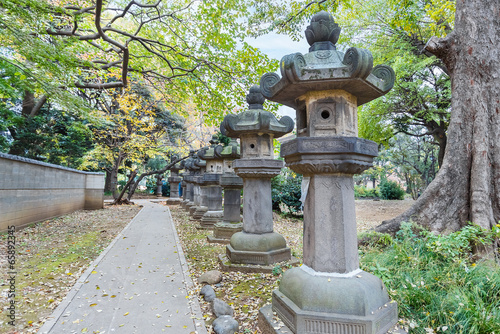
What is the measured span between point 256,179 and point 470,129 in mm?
4197

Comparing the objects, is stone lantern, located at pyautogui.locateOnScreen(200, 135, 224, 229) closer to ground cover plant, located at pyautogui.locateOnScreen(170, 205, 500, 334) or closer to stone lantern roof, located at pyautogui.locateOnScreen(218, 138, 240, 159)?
stone lantern roof, located at pyautogui.locateOnScreen(218, 138, 240, 159)

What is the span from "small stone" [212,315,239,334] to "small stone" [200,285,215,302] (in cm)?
70

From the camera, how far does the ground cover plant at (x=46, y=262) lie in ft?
11.6

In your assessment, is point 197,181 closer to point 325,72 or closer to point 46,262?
point 46,262

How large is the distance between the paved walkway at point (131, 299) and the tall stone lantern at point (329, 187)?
49.4 inches

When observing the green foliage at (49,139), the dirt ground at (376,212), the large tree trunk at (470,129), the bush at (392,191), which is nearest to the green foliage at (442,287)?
the large tree trunk at (470,129)

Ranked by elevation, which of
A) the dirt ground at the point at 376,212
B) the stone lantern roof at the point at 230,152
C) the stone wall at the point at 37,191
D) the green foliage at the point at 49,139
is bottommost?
the dirt ground at the point at 376,212

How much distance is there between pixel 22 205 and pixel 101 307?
7.22m

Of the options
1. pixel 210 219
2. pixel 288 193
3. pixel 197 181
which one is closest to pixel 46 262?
pixel 210 219

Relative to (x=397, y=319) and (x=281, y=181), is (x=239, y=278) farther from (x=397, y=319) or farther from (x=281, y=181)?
(x=281, y=181)

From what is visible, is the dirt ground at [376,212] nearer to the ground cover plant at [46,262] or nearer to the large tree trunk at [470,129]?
the large tree trunk at [470,129]

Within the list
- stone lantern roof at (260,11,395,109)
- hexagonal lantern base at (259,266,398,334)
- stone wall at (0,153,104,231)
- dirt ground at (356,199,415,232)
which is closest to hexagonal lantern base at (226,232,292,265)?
hexagonal lantern base at (259,266,398,334)

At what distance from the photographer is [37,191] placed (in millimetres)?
9680

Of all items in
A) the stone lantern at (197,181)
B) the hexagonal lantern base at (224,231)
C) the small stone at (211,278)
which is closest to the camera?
the small stone at (211,278)
